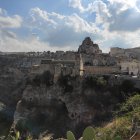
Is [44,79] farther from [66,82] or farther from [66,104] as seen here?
[66,104]

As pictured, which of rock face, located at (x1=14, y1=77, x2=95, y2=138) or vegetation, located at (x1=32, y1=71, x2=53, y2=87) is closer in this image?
rock face, located at (x1=14, y1=77, x2=95, y2=138)

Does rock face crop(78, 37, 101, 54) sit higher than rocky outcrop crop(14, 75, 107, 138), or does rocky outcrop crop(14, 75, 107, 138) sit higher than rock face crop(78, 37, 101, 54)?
rock face crop(78, 37, 101, 54)

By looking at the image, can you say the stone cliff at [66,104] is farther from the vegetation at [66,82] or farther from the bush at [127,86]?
the bush at [127,86]

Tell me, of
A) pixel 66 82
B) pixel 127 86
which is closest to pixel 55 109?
pixel 66 82

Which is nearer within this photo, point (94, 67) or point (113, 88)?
point (113, 88)

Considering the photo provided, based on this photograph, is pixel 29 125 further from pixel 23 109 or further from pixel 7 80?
pixel 7 80

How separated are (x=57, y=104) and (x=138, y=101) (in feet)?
90.1

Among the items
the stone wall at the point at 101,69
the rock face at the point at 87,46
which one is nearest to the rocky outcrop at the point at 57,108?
the stone wall at the point at 101,69

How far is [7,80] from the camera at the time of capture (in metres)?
84.7

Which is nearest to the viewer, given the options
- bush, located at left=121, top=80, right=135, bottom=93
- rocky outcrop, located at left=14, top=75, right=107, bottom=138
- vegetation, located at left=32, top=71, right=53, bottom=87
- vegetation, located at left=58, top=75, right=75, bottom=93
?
bush, located at left=121, top=80, right=135, bottom=93

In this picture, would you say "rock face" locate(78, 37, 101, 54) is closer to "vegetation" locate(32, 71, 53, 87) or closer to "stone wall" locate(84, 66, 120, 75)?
"stone wall" locate(84, 66, 120, 75)

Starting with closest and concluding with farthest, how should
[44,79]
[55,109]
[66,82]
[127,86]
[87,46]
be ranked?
[127,86]
[66,82]
[55,109]
[44,79]
[87,46]

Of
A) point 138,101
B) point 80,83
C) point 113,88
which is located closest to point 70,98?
point 80,83

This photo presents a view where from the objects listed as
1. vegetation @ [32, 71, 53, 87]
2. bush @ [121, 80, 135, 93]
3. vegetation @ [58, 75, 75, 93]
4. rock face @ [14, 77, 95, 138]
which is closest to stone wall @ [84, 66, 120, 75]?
vegetation @ [58, 75, 75, 93]
